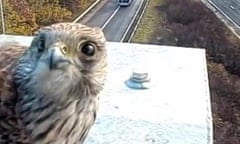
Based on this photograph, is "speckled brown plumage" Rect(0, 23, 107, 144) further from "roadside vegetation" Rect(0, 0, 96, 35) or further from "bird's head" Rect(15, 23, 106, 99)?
"roadside vegetation" Rect(0, 0, 96, 35)

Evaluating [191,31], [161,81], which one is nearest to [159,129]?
[161,81]

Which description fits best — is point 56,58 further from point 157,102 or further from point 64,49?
point 157,102

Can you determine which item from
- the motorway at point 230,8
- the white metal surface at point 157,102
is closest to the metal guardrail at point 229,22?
the motorway at point 230,8

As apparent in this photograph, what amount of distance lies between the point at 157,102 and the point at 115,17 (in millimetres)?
9139

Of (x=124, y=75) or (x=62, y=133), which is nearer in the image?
(x=62, y=133)

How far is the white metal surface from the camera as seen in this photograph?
61.4 inches

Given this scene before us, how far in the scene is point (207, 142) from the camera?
1.49 meters

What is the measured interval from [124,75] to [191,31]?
27.2ft

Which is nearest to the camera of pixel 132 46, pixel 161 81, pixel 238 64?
pixel 161 81

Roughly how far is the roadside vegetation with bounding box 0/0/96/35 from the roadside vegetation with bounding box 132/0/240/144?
1.70 metres

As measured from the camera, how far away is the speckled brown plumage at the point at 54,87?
106cm

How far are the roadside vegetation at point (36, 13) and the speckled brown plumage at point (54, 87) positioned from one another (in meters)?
3.63

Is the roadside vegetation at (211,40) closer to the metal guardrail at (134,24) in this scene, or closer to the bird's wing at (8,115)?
the metal guardrail at (134,24)

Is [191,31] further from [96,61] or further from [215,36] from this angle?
[96,61]
